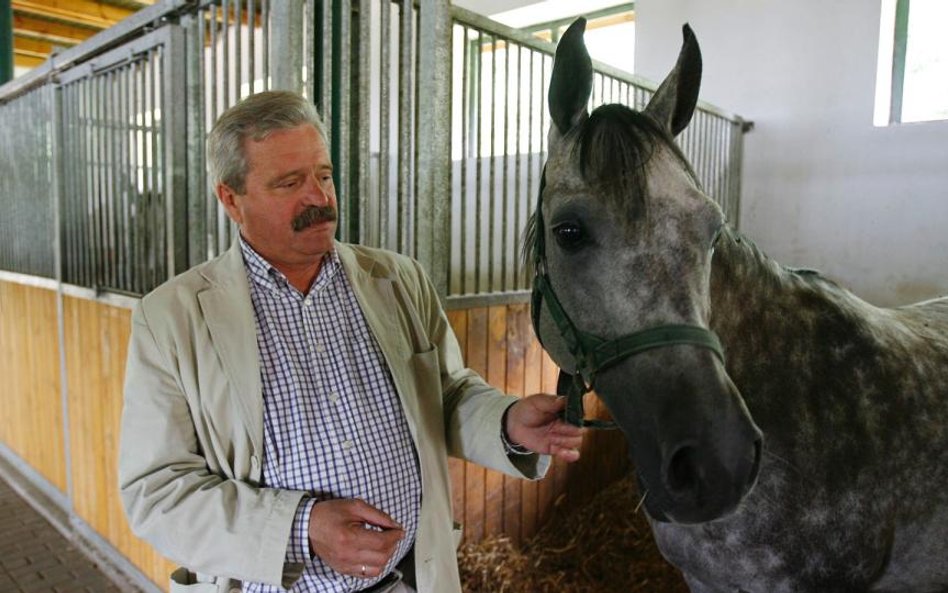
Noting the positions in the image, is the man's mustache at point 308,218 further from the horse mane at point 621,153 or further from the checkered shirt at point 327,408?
the horse mane at point 621,153

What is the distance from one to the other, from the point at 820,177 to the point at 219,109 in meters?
3.34

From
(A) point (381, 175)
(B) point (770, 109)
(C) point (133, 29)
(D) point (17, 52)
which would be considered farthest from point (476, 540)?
(D) point (17, 52)

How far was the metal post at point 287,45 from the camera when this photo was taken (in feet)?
5.45

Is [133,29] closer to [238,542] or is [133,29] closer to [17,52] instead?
[238,542]


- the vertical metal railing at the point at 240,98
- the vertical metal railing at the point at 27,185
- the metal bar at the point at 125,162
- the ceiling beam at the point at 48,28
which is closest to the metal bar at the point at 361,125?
the vertical metal railing at the point at 240,98

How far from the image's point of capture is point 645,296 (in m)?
0.91

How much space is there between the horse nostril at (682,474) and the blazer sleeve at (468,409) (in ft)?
1.43

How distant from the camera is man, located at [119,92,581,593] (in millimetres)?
994

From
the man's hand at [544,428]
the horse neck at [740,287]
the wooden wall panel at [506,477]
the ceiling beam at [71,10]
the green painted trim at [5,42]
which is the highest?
the ceiling beam at [71,10]

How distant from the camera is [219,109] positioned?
2.07m

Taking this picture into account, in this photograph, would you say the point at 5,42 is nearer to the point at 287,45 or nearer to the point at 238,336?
the point at 287,45

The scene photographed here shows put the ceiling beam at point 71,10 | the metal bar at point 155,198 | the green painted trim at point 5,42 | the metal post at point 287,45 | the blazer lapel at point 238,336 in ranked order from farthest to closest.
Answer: the ceiling beam at point 71,10 → the green painted trim at point 5,42 → the metal bar at point 155,198 → the metal post at point 287,45 → the blazer lapel at point 238,336

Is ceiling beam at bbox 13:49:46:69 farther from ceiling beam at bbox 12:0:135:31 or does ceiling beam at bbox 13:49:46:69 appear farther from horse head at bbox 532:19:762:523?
horse head at bbox 532:19:762:523

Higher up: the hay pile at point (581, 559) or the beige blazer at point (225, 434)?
the beige blazer at point (225, 434)
